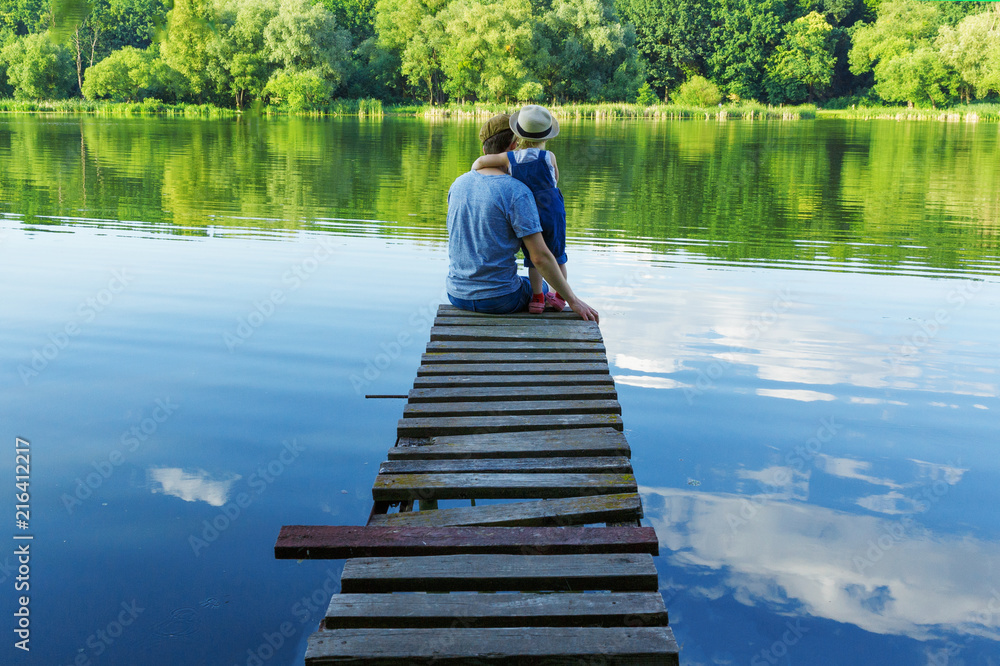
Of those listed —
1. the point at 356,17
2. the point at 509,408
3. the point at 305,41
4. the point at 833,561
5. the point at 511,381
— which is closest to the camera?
the point at 833,561

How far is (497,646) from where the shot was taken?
2.11 m

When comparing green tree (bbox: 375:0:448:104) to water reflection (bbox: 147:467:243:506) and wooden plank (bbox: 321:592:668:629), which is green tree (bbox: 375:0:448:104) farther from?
wooden plank (bbox: 321:592:668:629)

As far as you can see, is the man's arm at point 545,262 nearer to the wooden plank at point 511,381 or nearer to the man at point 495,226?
the man at point 495,226

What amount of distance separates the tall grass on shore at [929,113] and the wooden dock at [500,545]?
5646 cm

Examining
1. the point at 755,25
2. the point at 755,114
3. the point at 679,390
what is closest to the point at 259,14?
the point at 755,114

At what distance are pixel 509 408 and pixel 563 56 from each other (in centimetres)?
5891

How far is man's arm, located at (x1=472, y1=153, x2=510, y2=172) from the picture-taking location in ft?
15.0

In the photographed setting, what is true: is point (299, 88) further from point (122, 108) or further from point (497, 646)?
point (497, 646)

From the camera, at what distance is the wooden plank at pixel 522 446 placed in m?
3.25

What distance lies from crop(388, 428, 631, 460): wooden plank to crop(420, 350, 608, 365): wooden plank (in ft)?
3.18

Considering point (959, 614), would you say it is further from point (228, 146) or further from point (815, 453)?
point (228, 146)

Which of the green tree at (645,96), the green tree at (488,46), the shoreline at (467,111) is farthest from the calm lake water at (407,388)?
the green tree at (645,96)

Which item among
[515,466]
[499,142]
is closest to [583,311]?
[499,142]

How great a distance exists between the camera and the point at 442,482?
9.88 ft
